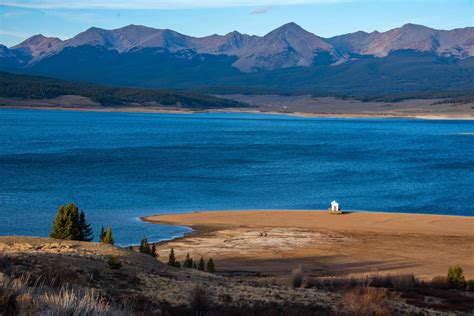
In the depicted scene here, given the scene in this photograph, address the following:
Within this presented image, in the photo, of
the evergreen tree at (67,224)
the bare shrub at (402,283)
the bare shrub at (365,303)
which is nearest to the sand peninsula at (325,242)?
the evergreen tree at (67,224)

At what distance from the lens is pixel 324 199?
48719mm

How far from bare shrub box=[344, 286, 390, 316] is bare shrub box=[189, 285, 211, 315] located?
2622 millimetres

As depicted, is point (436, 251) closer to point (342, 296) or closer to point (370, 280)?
point (370, 280)

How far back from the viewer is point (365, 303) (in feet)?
48.9

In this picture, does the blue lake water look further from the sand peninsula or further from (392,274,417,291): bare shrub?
(392,274,417,291): bare shrub

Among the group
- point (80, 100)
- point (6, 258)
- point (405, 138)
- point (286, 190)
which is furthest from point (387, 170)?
point (80, 100)

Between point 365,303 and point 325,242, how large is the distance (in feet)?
56.8

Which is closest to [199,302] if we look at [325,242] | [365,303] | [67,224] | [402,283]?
[365,303]

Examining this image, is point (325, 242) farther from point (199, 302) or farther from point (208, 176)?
point (208, 176)

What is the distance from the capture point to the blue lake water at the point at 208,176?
43.0m

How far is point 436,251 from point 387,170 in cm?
3659

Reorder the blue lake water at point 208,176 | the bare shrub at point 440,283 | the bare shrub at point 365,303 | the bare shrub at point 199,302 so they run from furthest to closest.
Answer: the blue lake water at point 208,176 < the bare shrub at point 440,283 < the bare shrub at point 365,303 < the bare shrub at point 199,302

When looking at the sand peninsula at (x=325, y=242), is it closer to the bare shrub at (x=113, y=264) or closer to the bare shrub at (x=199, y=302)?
the bare shrub at (x=113, y=264)

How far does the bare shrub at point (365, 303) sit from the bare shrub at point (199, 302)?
8.60 feet
